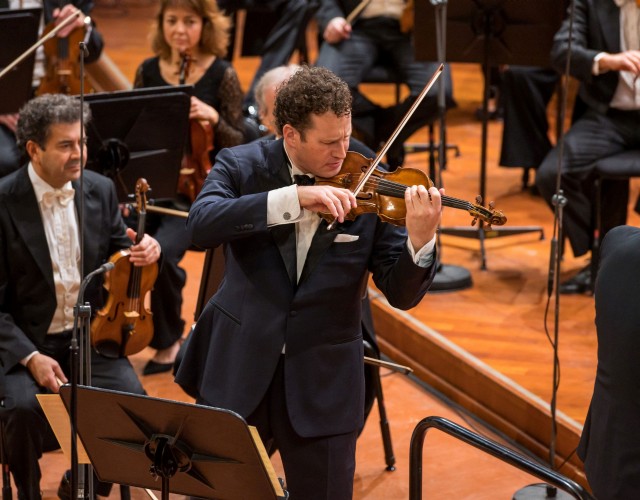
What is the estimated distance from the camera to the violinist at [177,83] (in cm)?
447

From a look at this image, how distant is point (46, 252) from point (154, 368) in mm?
1184

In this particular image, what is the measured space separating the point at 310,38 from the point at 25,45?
21.5 feet

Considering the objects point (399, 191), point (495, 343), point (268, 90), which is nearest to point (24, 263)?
point (268, 90)

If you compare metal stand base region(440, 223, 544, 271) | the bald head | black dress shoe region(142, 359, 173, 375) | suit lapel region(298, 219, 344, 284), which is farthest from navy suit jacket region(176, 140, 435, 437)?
metal stand base region(440, 223, 544, 271)

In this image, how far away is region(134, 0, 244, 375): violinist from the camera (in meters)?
4.47

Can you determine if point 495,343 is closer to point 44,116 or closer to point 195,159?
point 195,159

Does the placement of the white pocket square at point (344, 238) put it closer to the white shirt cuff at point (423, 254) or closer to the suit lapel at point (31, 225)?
the white shirt cuff at point (423, 254)

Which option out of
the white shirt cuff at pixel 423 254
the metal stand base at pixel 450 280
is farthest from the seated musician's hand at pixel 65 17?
the white shirt cuff at pixel 423 254

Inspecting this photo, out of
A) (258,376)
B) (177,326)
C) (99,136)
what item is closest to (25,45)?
(99,136)

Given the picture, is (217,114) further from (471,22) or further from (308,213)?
(308,213)

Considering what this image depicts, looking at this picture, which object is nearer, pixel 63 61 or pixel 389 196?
pixel 389 196

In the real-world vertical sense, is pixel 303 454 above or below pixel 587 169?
below

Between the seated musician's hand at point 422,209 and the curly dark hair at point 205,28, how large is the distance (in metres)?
2.44

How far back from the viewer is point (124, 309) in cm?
360
